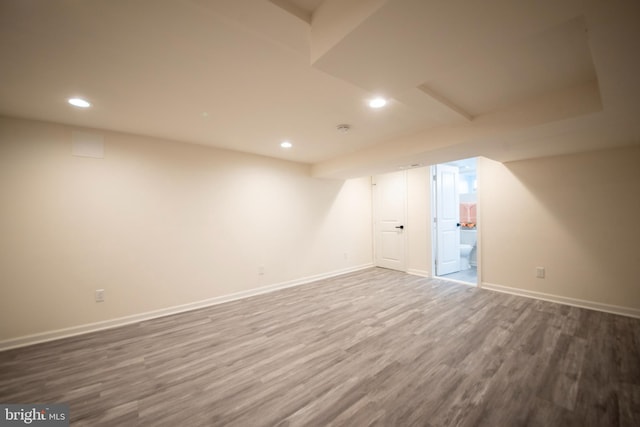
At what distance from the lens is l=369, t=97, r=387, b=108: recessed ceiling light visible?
82.7 inches

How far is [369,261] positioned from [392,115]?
4044mm

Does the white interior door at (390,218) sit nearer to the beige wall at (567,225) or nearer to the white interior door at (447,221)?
the white interior door at (447,221)

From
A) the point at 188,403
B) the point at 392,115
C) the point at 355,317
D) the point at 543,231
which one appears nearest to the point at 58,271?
the point at 188,403

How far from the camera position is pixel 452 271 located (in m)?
5.10

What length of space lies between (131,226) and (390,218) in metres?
4.67

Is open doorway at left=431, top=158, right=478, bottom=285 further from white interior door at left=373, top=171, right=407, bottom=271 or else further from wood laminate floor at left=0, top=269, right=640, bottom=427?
wood laminate floor at left=0, top=269, right=640, bottom=427

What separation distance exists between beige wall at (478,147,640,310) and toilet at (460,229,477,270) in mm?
1684

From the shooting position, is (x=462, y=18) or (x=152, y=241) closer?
(x=462, y=18)

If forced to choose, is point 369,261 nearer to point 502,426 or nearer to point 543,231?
point 543,231

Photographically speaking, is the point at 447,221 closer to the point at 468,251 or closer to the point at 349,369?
the point at 468,251

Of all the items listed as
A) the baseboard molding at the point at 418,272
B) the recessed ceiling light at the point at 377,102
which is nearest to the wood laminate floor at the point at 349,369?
the baseboard molding at the point at 418,272

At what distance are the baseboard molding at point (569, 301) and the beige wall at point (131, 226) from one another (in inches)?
130

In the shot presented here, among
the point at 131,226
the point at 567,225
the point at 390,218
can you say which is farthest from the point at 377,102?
the point at 390,218

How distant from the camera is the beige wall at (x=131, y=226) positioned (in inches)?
97.0
